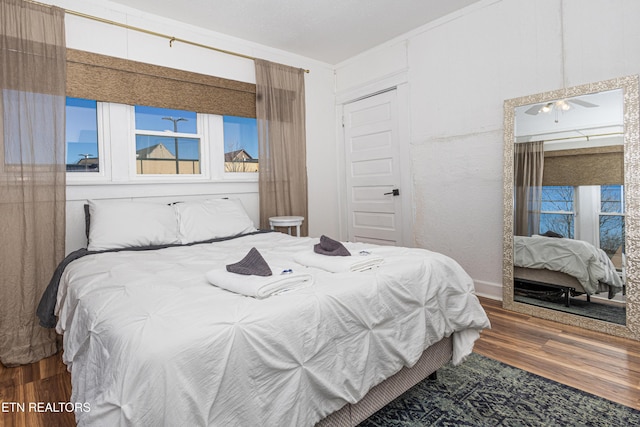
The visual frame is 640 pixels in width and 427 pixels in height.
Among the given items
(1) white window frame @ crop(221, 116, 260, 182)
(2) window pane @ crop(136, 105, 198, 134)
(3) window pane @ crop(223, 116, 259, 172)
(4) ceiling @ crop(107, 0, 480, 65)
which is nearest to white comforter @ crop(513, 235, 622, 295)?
(4) ceiling @ crop(107, 0, 480, 65)

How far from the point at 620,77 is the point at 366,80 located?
7.68 feet

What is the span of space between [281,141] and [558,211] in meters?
2.59

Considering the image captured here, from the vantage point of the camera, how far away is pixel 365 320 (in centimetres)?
140

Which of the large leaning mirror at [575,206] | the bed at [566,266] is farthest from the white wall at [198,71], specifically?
the bed at [566,266]

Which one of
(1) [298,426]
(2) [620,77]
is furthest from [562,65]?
(1) [298,426]

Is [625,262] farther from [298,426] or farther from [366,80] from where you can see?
[366,80]

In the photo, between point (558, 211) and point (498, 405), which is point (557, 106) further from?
point (498, 405)

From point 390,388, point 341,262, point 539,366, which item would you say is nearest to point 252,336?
point 341,262

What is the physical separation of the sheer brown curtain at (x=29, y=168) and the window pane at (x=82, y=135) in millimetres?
237

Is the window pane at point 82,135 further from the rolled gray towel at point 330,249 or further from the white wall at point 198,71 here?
the rolled gray towel at point 330,249

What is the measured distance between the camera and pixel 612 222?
2.44m

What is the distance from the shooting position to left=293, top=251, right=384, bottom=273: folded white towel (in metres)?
1.64

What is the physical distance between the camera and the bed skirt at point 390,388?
4.43 feet

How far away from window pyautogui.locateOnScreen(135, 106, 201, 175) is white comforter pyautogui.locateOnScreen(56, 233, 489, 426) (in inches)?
61.1
